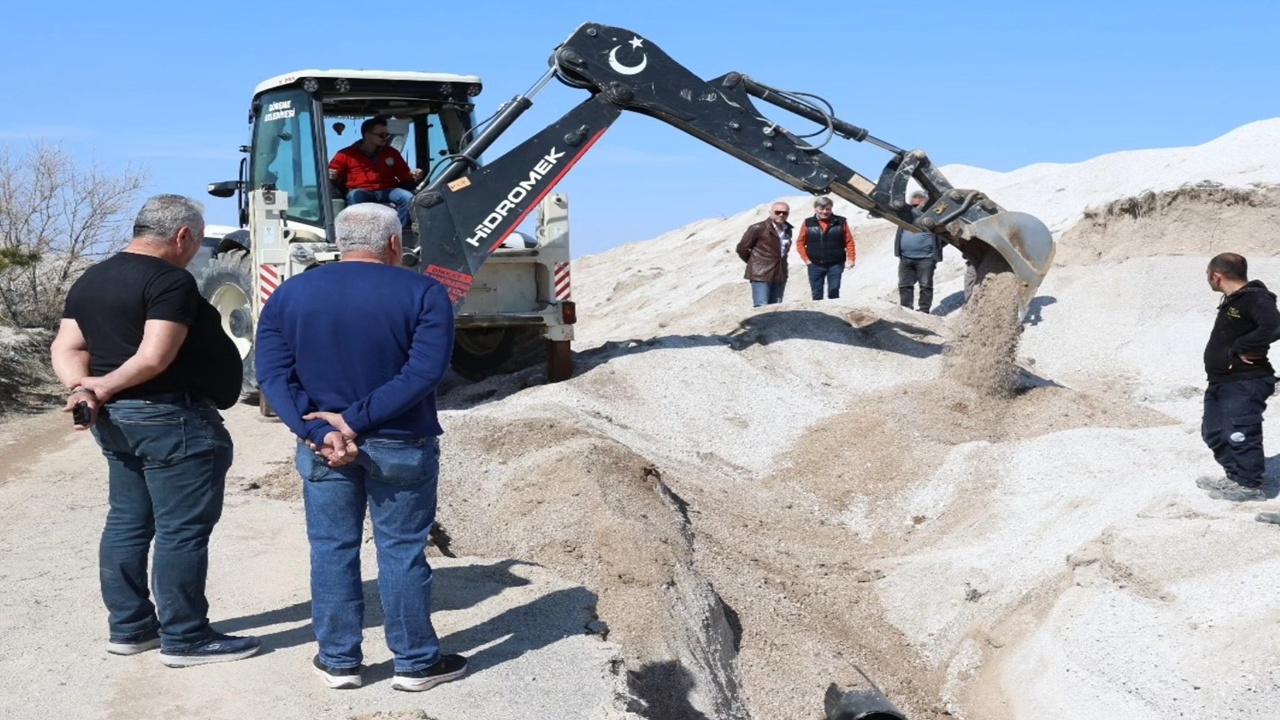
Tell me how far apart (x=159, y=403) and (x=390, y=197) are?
248 inches

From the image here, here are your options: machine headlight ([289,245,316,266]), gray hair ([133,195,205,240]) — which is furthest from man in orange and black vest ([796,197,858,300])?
gray hair ([133,195,205,240])

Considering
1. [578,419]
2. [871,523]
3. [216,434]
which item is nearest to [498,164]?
[578,419]

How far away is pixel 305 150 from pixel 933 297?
8.52 metres

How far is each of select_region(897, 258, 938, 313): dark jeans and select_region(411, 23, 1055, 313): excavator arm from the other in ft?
11.9

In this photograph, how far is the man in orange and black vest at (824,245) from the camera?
1484 cm

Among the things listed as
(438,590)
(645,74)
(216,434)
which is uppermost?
(645,74)

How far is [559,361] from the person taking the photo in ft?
38.2

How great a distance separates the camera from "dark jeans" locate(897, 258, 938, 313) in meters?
15.2

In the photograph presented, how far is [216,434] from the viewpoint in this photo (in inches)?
188

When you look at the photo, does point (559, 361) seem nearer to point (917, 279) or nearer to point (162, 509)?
point (917, 279)

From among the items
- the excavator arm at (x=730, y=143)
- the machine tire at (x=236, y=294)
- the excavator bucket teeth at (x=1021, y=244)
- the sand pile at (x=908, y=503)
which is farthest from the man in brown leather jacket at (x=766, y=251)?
the machine tire at (x=236, y=294)

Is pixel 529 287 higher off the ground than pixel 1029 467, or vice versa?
pixel 529 287

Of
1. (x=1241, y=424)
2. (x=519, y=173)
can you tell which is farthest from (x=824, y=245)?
(x=1241, y=424)

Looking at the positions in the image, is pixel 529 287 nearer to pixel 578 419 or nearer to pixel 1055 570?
pixel 578 419
